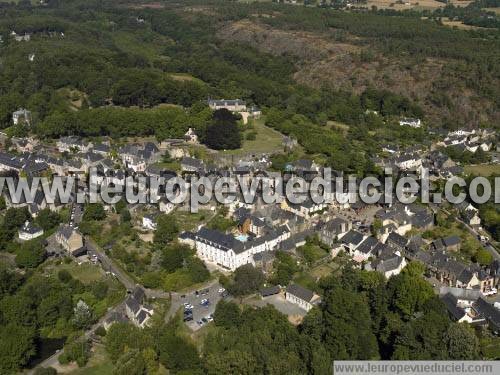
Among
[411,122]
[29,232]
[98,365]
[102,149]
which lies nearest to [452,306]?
[98,365]

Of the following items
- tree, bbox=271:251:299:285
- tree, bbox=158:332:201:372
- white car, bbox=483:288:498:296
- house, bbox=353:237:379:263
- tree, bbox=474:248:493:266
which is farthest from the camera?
house, bbox=353:237:379:263

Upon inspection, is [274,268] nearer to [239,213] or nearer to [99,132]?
[239,213]

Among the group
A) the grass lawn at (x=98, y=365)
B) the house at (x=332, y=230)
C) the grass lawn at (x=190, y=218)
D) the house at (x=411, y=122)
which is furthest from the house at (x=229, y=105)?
the grass lawn at (x=98, y=365)

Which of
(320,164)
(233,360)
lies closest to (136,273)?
(233,360)

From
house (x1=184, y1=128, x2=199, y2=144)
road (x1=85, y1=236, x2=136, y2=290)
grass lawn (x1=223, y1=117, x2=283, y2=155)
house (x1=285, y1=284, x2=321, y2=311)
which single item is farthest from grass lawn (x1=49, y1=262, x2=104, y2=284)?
house (x1=184, y1=128, x2=199, y2=144)

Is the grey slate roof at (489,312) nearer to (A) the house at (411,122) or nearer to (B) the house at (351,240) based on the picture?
(B) the house at (351,240)

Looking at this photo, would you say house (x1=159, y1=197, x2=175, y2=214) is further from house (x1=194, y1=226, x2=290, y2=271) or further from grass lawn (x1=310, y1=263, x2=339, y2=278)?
grass lawn (x1=310, y1=263, x2=339, y2=278)

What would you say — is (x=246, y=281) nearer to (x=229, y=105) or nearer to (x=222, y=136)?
(x=222, y=136)

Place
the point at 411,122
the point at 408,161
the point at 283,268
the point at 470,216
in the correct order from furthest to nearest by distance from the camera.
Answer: the point at 411,122 → the point at 408,161 → the point at 470,216 → the point at 283,268
